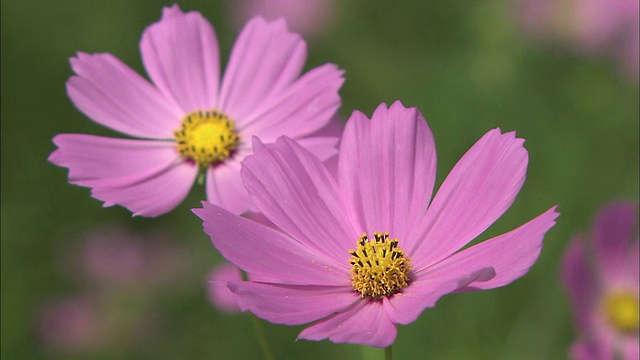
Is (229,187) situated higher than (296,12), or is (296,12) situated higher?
(296,12)

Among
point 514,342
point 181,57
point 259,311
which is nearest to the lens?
point 259,311

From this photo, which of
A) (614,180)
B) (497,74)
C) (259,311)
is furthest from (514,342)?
(259,311)

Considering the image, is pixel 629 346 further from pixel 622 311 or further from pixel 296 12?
pixel 296 12

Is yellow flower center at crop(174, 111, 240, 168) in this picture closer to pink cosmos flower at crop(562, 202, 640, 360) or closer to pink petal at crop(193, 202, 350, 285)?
pink petal at crop(193, 202, 350, 285)

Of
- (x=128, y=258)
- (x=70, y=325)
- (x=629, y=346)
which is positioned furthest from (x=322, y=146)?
(x=128, y=258)

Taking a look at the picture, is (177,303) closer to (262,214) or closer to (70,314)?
(70,314)

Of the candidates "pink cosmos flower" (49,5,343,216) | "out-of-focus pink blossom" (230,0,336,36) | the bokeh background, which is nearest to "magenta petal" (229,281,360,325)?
"pink cosmos flower" (49,5,343,216)
